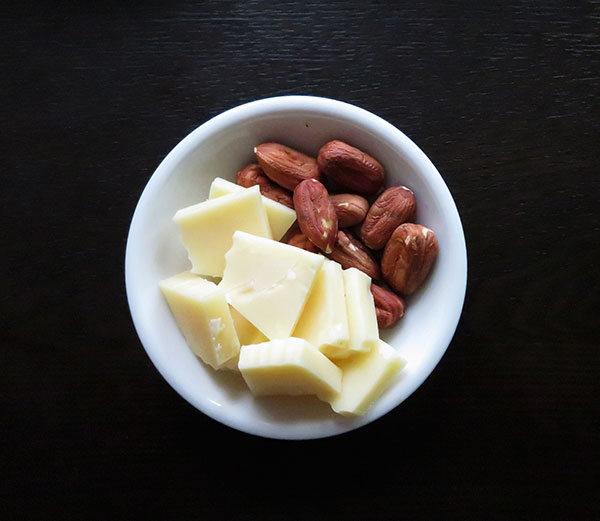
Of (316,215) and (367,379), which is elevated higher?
(316,215)

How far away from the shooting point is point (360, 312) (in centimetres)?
75

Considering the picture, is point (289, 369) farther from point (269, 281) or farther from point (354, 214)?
point (354, 214)

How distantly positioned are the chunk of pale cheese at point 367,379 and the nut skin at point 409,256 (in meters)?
0.09

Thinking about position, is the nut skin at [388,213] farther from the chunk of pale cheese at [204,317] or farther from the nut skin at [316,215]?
the chunk of pale cheese at [204,317]

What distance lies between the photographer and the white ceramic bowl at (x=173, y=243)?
0.77 meters

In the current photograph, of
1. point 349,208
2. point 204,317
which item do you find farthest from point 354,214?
point 204,317

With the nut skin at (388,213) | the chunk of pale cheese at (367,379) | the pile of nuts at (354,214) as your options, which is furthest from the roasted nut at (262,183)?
the chunk of pale cheese at (367,379)

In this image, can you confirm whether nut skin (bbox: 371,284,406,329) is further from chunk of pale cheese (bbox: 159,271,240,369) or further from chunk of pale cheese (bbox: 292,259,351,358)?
chunk of pale cheese (bbox: 159,271,240,369)

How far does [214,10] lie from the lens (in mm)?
921

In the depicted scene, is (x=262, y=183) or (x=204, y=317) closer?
(x=204, y=317)

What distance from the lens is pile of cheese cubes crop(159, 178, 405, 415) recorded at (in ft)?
2.42

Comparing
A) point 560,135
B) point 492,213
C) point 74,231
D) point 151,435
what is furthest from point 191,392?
point 560,135

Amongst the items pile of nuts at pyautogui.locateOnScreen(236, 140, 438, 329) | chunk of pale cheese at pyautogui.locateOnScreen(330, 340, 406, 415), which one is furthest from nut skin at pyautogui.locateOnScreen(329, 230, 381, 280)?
chunk of pale cheese at pyautogui.locateOnScreen(330, 340, 406, 415)

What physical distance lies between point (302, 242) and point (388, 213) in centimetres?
11
